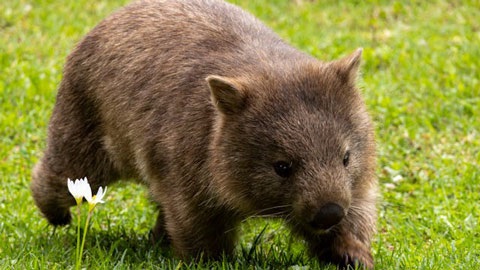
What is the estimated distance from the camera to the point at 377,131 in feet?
29.0

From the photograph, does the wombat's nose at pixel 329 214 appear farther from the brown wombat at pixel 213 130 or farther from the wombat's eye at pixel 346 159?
the wombat's eye at pixel 346 159

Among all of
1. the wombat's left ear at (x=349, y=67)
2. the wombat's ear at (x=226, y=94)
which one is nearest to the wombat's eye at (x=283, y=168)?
the wombat's ear at (x=226, y=94)

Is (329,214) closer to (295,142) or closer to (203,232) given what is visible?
(295,142)

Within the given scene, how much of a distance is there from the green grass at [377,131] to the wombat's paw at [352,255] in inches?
6.4

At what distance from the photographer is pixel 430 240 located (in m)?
6.89

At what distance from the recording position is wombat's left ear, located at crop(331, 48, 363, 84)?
5.87m

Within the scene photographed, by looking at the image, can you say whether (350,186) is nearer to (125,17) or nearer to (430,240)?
(430,240)

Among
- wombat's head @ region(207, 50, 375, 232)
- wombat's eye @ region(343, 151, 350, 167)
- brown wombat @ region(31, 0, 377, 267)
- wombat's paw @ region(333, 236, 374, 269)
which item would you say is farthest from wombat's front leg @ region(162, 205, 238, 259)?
wombat's eye @ region(343, 151, 350, 167)

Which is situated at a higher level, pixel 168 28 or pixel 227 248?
pixel 168 28

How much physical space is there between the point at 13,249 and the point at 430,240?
2809 millimetres

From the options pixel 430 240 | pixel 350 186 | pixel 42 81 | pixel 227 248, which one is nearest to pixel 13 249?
pixel 227 248

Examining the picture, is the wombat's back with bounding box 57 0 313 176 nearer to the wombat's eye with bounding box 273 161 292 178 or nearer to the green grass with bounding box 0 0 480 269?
the wombat's eye with bounding box 273 161 292 178

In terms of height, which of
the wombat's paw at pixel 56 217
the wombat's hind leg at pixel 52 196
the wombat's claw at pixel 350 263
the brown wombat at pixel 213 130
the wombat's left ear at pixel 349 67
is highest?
the wombat's left ear at pixel 349 67

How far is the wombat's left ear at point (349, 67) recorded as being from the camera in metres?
5.87
